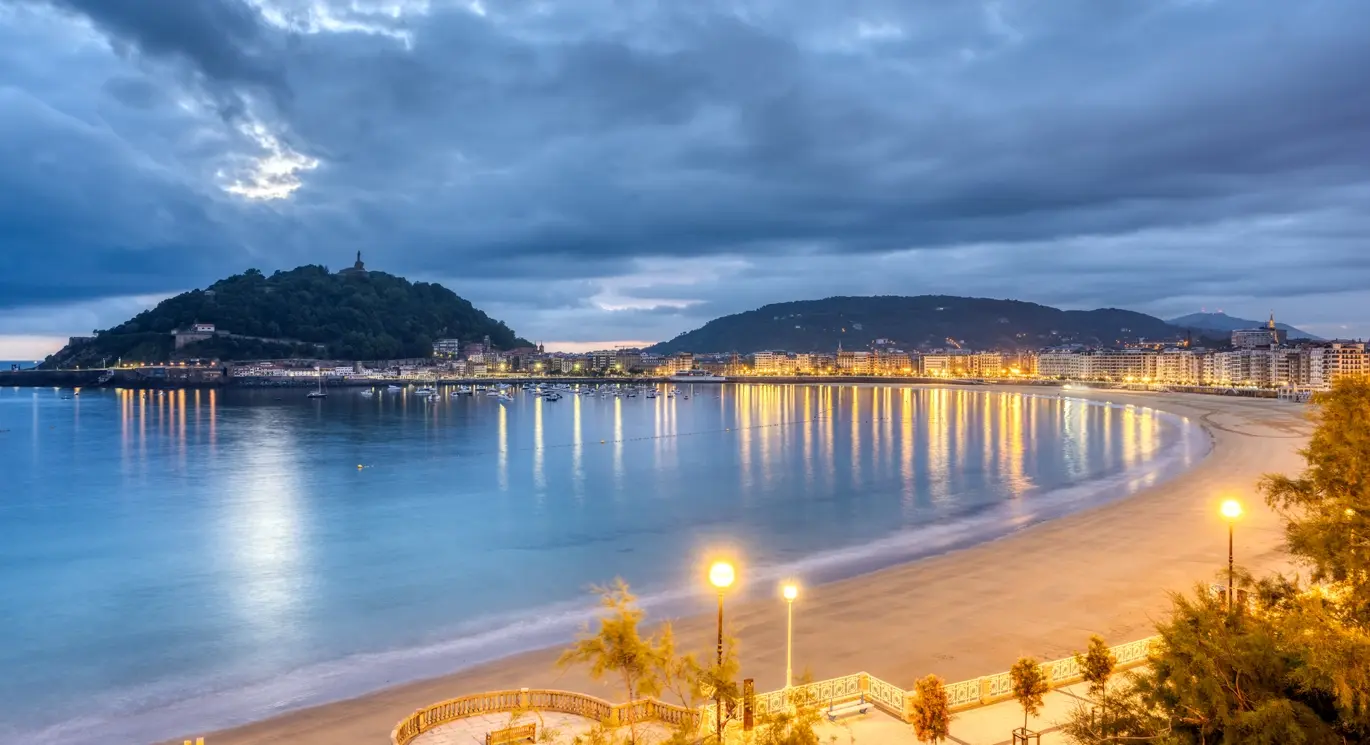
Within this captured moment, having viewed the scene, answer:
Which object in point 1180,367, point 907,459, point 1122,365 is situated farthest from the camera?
point 1122,365

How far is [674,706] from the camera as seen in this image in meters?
9.81

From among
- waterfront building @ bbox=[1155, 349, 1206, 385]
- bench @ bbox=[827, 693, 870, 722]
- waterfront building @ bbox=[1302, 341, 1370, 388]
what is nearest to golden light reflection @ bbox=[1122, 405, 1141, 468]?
bench @ bbox=[827, 693, 870, 722]

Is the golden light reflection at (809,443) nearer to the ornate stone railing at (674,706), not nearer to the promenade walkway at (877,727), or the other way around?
the ornate stone railing at (674,706)

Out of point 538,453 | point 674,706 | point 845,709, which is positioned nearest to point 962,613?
point 845,709

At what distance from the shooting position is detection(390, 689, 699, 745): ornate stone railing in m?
9.77

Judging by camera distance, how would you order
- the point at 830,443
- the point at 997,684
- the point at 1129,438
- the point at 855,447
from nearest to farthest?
the point at 997,684
the point at 855,447
the point at 1129,438
the point at 830,443

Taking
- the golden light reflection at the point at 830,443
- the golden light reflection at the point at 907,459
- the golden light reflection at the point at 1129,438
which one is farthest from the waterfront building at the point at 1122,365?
the golden light reflection at the point at 907,459

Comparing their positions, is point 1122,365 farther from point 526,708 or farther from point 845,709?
point 526,708

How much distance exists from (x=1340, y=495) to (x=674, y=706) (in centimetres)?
740

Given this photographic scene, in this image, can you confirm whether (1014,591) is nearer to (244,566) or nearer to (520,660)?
(520,660)

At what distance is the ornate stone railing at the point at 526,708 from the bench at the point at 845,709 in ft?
5.53

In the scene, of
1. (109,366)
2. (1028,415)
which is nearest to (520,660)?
(1028,415)

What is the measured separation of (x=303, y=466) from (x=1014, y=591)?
3994 centimetres

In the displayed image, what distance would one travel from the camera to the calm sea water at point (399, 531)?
1585 centimetres
